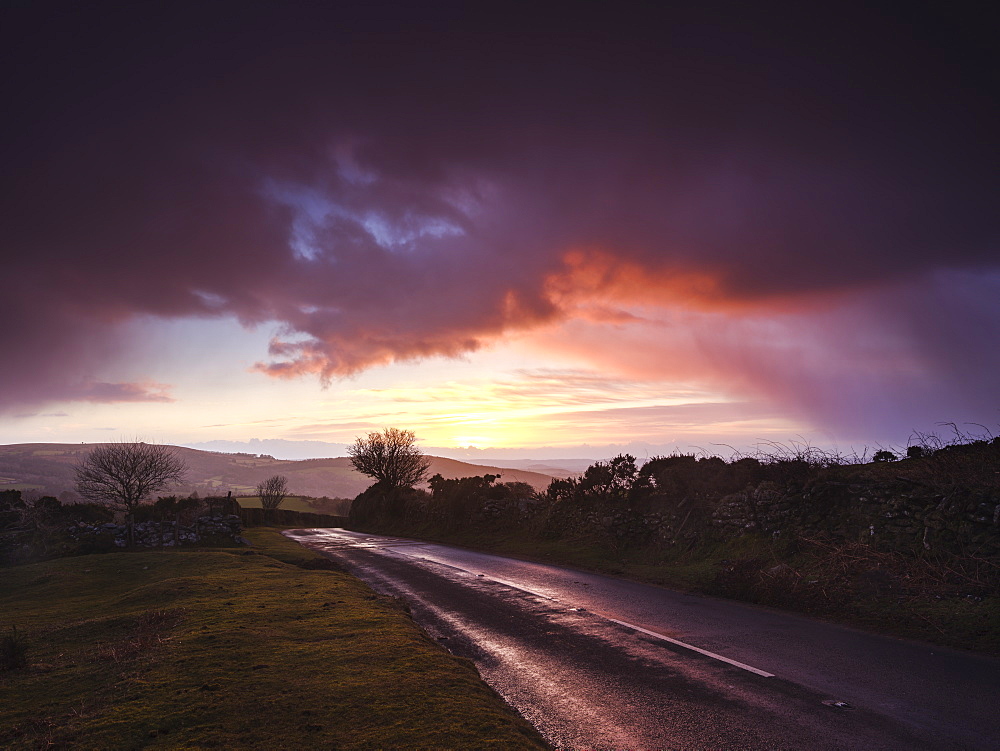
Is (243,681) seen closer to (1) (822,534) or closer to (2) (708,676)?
(2) (708,676)

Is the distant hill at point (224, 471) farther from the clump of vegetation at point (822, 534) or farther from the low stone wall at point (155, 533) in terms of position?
the clump of vegetation at point (822, 534)

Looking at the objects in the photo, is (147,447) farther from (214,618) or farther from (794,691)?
(794,691)

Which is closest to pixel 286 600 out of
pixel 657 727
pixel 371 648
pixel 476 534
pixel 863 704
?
pixel 371 648

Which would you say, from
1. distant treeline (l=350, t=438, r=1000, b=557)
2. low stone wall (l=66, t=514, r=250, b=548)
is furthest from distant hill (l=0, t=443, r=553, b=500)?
low stone wall (l=66, t=514, r=250, b=548)

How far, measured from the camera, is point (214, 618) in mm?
9023

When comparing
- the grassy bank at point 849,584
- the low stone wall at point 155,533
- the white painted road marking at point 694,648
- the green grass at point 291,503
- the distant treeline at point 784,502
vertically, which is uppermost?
the distant treeline at point 784,502

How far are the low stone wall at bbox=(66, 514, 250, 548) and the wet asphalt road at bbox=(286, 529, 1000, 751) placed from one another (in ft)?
59.9

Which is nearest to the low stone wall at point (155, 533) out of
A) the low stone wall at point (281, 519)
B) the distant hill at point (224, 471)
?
the low stone wall at point (281, 519)

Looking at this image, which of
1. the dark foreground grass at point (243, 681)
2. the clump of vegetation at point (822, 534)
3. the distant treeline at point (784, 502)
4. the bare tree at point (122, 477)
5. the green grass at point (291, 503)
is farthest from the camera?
the green grass at point (291, 503)

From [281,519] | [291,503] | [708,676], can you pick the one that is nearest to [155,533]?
[708,676]

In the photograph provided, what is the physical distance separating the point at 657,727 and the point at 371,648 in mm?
3963

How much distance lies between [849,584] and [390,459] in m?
43.8

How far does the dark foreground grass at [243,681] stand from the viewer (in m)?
4.78

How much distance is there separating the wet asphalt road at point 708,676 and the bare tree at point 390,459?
39.2 metres
